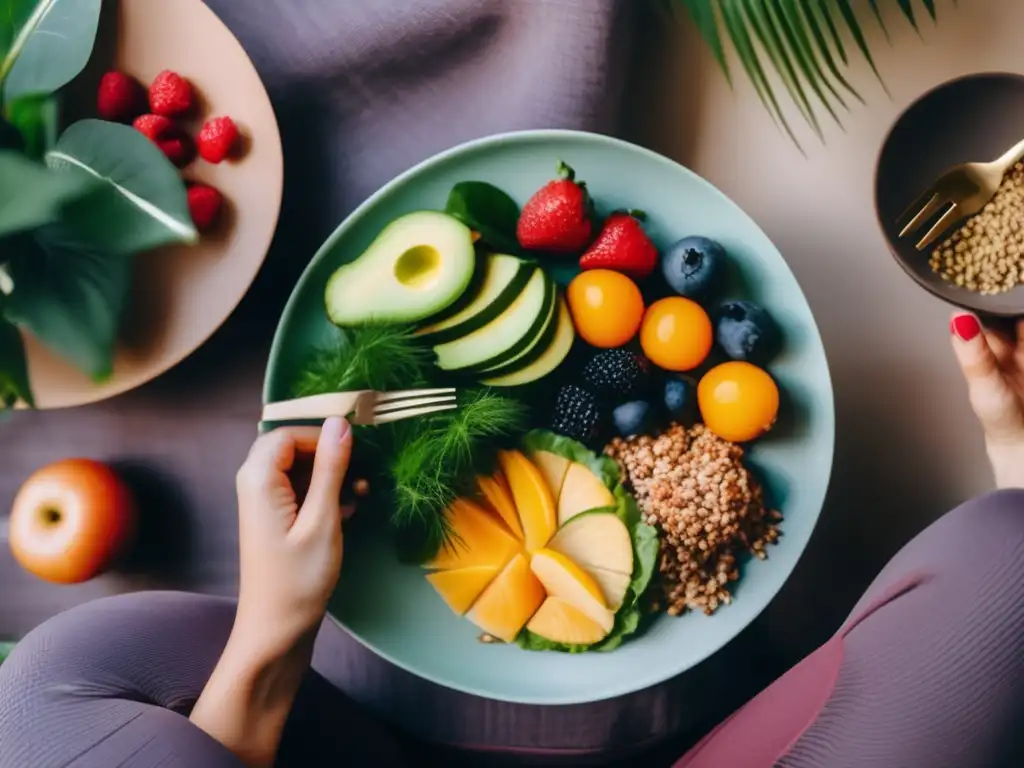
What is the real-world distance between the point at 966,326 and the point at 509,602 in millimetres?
557

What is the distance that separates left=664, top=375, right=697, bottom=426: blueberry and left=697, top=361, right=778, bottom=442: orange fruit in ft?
0.06

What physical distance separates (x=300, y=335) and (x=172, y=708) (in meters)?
0.40

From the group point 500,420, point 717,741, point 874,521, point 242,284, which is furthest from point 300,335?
point 874,521

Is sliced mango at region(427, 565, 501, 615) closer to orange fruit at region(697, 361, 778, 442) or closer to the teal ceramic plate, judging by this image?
the teal ceramic plate

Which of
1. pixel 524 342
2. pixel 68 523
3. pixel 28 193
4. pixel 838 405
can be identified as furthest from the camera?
pixel 838 405

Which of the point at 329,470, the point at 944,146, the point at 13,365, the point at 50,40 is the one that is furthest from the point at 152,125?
the point at 944,146

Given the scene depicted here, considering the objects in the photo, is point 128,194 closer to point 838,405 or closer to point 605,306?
point 605,306

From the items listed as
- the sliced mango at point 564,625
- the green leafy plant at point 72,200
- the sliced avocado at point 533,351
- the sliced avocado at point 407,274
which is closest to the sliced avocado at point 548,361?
the sliced avocado at point 533,351

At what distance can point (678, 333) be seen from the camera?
33.8 inches

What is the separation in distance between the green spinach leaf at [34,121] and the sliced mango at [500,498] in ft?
1.81

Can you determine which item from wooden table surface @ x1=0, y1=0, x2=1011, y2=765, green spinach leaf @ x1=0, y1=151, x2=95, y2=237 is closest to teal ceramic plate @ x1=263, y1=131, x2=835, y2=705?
wooden table surface @ x1=0, y1=0, x2=1011, y2=765

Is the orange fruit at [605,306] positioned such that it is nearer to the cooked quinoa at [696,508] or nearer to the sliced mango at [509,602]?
the cooked quinoa at [696,508]

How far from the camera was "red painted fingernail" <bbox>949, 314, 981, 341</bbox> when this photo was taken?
2.90ft

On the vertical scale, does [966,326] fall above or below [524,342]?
above
